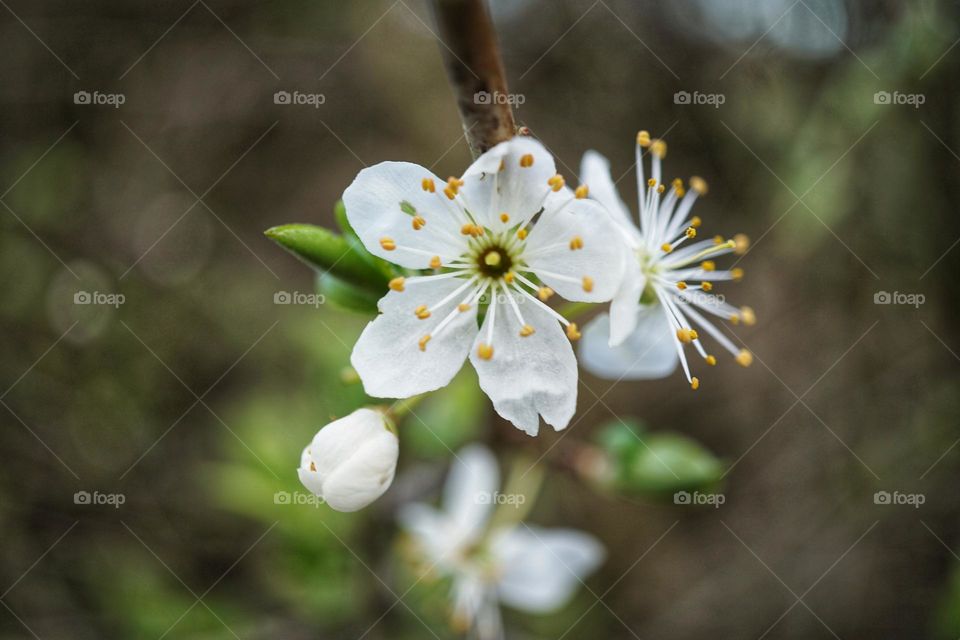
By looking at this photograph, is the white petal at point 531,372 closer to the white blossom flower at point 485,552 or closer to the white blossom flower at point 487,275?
the white blossom flower at point 487,275

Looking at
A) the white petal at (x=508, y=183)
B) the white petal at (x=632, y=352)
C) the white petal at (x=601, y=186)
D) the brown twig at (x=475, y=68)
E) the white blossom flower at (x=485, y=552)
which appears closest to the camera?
the brown twig at (x=475, y=68)

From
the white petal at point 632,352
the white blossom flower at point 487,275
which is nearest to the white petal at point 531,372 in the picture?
the white blossom flower at point 487,275

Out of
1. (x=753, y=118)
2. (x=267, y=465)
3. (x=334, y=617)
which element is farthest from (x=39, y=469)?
(x=753, y=118)

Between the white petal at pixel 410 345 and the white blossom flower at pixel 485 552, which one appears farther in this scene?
the white blossom flower at pixel 485 552

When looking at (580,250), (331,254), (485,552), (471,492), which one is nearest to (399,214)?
(331,254)

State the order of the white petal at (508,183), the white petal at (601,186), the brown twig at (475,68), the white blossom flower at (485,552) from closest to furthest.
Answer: the brown twig at (475,68) < the white petal at (508,183) < the white petal at (601,186) < the white blossom flower at (485,552)

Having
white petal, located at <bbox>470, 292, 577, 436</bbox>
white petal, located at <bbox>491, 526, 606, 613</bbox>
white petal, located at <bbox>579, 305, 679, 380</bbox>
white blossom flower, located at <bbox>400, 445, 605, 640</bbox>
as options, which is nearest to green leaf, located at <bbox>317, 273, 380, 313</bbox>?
white petal, located at <bbox>470, 292, 577, 436</bbox>

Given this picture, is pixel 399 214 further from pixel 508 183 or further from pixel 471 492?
pixel 471 492
